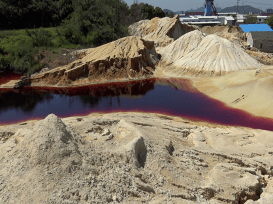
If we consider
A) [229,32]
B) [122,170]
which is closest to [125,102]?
[122,170]

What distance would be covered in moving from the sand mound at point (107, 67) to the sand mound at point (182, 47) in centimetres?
279

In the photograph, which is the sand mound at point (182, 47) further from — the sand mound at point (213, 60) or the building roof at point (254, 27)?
the building roof at point (254, 27)

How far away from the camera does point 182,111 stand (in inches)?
577

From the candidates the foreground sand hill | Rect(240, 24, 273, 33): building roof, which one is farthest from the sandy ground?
Rect(240, 24, 273, 33): building roof

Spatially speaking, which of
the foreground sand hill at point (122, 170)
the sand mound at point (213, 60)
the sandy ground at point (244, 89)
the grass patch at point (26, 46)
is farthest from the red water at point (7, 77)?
the sandy ground at point (244, 89)

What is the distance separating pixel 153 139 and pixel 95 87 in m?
13.4

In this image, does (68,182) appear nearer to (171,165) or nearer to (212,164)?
(171,165)

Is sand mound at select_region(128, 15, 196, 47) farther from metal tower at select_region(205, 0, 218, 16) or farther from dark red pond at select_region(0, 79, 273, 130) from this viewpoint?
metal tower at select_region(205, 0, 218, 16)

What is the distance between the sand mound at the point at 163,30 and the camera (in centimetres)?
3171

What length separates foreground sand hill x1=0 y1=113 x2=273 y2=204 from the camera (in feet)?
17.1

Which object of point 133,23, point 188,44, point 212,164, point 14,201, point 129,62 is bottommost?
point 212,164

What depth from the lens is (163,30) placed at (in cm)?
3369

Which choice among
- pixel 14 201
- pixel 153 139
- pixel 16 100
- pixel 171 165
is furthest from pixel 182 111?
pixel 16 100

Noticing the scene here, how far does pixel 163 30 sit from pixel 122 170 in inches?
1210
